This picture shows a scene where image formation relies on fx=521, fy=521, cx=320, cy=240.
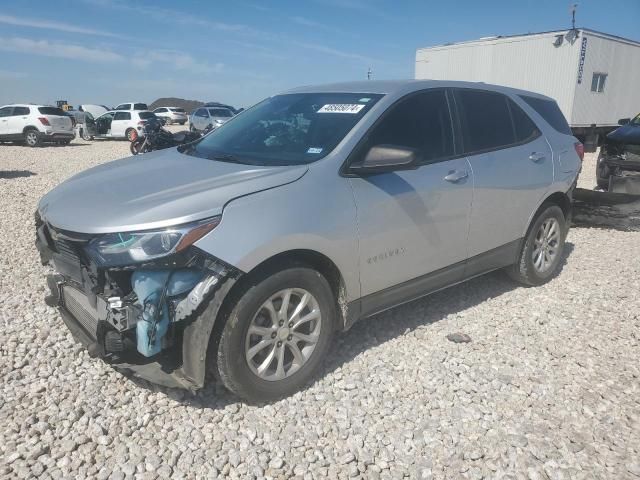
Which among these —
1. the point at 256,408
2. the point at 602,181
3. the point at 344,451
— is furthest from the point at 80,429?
the point at 602,181

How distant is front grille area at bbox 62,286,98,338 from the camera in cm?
283

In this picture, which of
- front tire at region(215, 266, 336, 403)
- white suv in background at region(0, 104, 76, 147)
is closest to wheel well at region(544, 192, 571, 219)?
front tire at region(215, 266, 336, 403)

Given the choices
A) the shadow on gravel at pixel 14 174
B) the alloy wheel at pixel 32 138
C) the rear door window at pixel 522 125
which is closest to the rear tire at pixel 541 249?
the rear door window at pixel 522 125

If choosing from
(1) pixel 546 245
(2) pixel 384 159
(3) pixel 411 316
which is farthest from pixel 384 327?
(1) pixel 546 245

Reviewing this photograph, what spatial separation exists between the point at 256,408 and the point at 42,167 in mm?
13561

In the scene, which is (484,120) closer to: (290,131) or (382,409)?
(290,131)

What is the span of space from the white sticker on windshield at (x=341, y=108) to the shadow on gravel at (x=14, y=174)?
10699 mm

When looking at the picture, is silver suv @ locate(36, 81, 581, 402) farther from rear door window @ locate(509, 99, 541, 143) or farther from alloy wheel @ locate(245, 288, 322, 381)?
rear door window @ locate(509, 99, 541, 143)

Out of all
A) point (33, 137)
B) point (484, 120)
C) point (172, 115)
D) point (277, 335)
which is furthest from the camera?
point (172, 115)

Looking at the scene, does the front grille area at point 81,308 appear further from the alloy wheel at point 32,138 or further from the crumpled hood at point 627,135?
the alloy wheel at point 32,138

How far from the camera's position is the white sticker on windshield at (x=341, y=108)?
3.49 meters

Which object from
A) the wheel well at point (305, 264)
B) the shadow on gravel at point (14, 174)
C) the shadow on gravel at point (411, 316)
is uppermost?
the wheel well at point (305, 264)

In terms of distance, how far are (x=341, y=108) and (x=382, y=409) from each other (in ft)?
6.48

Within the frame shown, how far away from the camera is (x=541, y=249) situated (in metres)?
4.95
